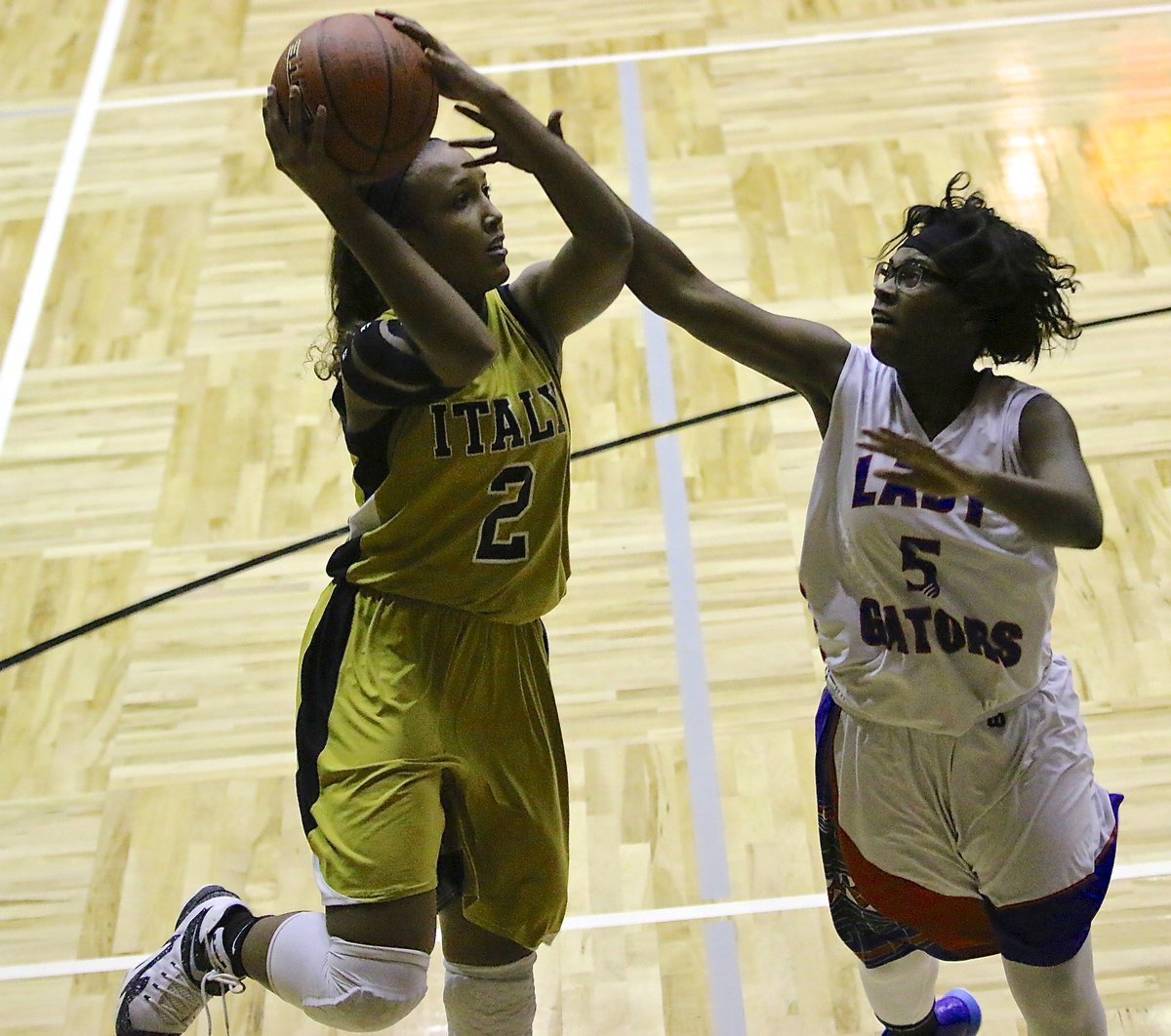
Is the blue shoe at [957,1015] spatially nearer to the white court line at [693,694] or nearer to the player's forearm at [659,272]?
the white court line at [693,694]

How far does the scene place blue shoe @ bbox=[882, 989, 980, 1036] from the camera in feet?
10.6

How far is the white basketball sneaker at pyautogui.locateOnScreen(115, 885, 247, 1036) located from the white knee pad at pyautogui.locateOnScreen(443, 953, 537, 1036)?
1.33 ft

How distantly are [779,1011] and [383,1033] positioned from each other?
829 mm

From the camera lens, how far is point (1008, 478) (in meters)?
2.38

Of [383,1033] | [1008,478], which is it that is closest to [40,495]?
[383,1033]

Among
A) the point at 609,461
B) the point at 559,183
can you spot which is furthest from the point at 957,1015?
the point at 609,461

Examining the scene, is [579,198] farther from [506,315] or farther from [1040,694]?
[1040,694]

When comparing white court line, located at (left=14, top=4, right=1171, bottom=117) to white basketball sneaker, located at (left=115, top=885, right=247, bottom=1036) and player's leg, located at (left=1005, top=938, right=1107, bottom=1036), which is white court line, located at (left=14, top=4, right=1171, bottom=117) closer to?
white basketball sneaker, located at (left=115, top=885, right=247, bottom=1036)

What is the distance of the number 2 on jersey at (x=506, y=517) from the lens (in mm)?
2719

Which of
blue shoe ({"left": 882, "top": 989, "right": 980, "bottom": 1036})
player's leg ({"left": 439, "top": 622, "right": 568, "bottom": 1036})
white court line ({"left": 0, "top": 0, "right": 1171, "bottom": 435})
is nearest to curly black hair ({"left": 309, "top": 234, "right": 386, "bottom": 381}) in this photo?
player's leg ({"left": 439, "top": 622, "right": 568, "bottom": 1036})

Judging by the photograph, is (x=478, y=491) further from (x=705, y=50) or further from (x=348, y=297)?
(x=705, y=50)

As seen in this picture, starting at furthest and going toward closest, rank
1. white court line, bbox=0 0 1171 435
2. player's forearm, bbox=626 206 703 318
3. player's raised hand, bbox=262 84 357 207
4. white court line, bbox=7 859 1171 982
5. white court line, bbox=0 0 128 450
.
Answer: white court line, bbox=0 0 1171 435, white court line, bbox=0 0 128 450, white court line, bbox=7 859 1171 982, player's forearm, bbox=626 206 703 318, player's raised hand, bbox=262 84 357 207

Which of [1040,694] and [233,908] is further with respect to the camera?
[233,908]

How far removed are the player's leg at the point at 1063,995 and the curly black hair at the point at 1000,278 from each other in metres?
0.98
